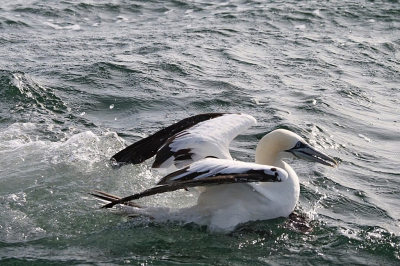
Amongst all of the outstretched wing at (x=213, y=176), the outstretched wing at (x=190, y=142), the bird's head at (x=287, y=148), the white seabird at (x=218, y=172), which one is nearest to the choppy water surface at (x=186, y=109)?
the white seabird at (x=218, y=172)

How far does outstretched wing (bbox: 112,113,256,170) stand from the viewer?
673 centimetres

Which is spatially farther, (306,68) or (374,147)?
(306,68)

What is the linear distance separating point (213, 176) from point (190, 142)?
1.21m

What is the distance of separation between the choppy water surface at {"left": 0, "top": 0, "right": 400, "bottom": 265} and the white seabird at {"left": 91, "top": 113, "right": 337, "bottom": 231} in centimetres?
15

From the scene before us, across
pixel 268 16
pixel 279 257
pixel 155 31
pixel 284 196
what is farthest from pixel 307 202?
pixel 268 16

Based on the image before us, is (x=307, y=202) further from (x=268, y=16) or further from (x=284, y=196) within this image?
(x=268, y=16)

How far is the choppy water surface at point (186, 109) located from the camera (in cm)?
597

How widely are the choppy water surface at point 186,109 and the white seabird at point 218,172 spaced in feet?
0.49

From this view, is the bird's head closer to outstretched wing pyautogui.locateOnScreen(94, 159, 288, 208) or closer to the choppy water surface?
the choppy water surface

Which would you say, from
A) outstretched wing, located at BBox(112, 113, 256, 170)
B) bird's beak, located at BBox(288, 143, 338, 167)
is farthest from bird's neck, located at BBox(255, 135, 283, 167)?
outstretched wing, located at BBox(112, 113, 256, 170)

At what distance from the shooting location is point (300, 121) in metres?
9.27

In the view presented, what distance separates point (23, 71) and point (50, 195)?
4.23m

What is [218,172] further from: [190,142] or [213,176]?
[190,142]

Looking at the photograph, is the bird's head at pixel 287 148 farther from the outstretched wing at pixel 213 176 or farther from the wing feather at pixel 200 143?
the outstretched wing at pixel 213 176
